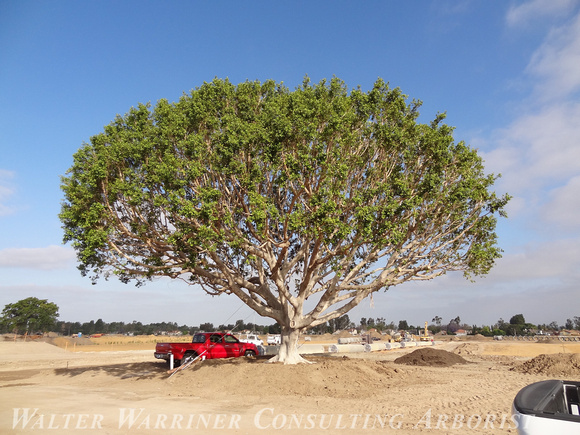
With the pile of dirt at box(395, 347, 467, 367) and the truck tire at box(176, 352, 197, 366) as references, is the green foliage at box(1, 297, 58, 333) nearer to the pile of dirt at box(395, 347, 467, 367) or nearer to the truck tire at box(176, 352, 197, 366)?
the truck tire at box(176, 352, 197, 366)

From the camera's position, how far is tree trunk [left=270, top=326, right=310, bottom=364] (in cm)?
1709

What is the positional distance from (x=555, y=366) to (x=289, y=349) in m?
15.8

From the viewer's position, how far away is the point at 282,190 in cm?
1747

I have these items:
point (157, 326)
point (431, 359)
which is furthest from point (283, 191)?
point (157, 326)

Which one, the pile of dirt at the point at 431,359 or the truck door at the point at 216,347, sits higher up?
the truck door at the point at 216,347

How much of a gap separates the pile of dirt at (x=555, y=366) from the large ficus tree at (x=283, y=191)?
349 inches

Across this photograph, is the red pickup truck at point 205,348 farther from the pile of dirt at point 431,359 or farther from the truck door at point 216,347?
the pile of dirt at point 431,359

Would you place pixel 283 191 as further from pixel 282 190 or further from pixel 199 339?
pixel 199 339

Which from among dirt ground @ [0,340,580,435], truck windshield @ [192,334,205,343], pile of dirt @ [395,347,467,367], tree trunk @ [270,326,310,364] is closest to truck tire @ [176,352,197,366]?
dirt ground @ [0,340,580,435]

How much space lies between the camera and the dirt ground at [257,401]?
888 cm

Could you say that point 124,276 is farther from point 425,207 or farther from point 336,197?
point 425,207

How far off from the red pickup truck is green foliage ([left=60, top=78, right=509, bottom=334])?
188 inches

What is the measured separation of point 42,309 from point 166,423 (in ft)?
291

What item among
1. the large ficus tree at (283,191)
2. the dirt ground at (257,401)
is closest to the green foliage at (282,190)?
the large ficus tree at (283,191)
